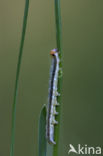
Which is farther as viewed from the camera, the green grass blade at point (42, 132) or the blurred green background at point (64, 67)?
the blurred green background at point (64, 67)

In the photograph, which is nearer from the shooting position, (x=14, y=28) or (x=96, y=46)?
(x=96, y=46)

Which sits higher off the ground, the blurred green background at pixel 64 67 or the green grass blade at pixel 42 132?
the blurred green background at pixel 64 67

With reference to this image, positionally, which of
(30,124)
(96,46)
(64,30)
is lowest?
(30,124)

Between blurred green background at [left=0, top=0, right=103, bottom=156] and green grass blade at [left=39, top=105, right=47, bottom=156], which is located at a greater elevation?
blurred green background at [left=0, top=0, right=103, bottom=156]

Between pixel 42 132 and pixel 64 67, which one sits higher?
pixel 64 67

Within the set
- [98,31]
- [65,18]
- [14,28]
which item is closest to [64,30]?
[65,18]

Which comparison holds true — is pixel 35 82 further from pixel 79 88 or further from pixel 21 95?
pixel 79 88

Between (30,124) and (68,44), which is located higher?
(68,44)

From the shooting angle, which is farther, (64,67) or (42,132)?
(64,67)
